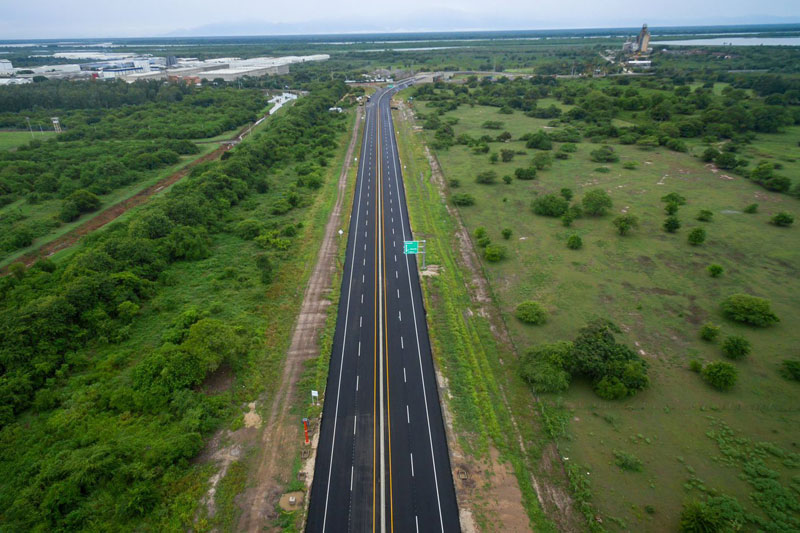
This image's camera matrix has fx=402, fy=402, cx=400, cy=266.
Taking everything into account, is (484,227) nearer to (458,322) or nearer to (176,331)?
(458,322)

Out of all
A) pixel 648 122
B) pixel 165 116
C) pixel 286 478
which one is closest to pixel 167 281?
pixel 286 478

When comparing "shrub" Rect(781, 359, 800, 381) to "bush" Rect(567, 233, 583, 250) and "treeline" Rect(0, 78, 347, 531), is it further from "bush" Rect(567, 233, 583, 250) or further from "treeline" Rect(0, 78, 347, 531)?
"treeline" Rect(0, 78, 347, 531)

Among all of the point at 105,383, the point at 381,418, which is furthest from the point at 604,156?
the point at 105,383

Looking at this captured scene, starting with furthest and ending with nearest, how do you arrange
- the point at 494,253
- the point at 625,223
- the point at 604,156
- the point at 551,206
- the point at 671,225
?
the point at 604,156
the point at 551,206
the point at 671,225
the point at 625,223
the point at 494,253

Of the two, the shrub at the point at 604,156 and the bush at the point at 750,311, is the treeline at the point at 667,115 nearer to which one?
the shrub at the point at 604,156

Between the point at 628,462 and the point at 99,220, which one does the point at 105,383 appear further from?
the point at 99,220

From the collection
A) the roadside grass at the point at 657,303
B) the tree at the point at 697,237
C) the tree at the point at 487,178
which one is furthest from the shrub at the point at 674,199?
the tree at the point at 487,178
